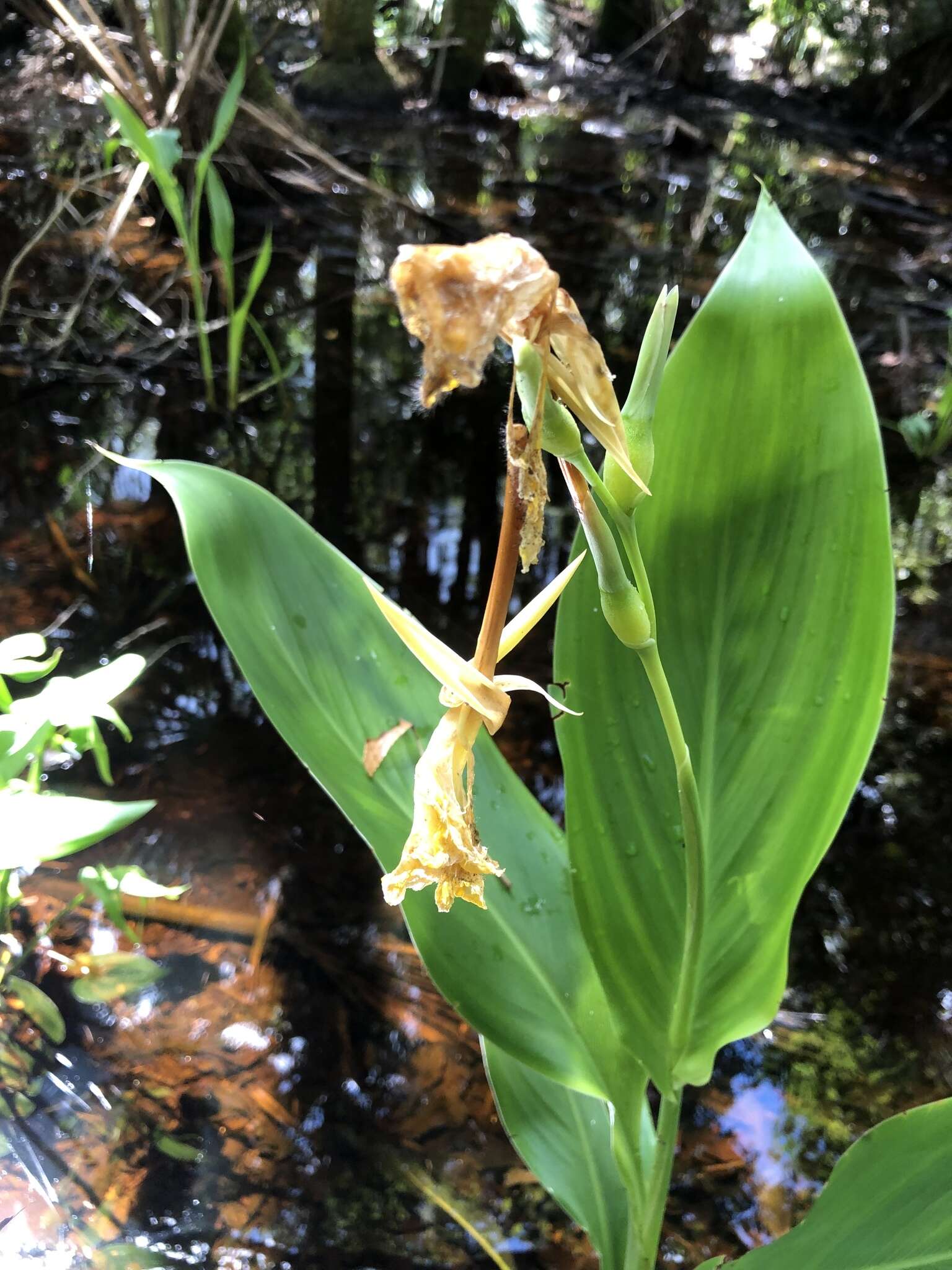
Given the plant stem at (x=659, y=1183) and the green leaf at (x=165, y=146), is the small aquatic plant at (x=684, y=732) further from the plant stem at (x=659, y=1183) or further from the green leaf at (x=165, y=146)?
the green leaf at (x=165, y=146)

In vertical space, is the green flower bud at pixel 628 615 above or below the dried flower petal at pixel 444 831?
above

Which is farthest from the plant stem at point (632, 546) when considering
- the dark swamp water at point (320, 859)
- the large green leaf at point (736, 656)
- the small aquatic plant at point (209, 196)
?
the small aquatic plant at point (209, 196)

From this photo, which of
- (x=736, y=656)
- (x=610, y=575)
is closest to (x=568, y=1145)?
(x=736, y=656)

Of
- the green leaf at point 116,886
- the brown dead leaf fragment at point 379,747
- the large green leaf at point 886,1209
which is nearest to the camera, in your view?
the large green leaf at point 886,1209

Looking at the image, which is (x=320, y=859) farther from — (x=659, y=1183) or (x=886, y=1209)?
(x=886, y=1209)

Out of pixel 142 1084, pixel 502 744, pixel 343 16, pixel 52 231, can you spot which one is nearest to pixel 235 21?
pixel 52 231

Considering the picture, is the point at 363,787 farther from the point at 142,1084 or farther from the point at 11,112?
the point at 11,112
